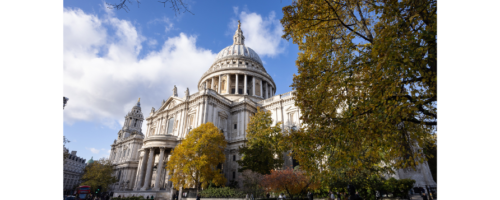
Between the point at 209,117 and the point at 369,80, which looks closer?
the point at 369,80

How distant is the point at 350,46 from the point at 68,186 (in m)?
116

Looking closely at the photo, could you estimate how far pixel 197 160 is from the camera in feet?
83.3

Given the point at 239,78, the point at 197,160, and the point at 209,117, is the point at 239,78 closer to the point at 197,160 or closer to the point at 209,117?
the point at 209,117

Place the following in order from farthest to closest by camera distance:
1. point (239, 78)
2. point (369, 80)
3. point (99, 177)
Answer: point (239, 78) < point (99, 177) < point (369, 80)

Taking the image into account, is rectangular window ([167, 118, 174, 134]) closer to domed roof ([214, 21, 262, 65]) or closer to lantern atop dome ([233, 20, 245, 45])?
domed roof ([214, 21, 262, 65])

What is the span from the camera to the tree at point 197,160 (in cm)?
2538

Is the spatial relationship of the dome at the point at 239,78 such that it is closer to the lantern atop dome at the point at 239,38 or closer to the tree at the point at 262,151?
the lantern atop dome at the point at 239,38

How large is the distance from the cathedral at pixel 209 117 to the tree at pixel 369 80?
78.5 ft

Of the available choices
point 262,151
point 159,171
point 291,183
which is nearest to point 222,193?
point 262,151

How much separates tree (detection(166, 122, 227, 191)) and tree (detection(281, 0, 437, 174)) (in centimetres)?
1945

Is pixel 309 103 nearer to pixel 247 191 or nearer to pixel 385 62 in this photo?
pixel 385 62

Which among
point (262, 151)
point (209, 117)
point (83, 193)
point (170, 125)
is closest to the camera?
point (262, 151)

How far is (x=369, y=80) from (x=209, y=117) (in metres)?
32.1

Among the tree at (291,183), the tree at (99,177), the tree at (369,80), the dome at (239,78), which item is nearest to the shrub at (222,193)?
the tree at (291,183)
